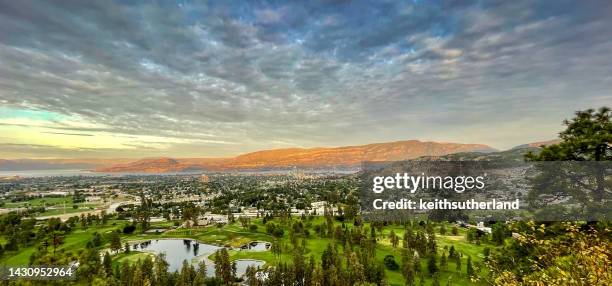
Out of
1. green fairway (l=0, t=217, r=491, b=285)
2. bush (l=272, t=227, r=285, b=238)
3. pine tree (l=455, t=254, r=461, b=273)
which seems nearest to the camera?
pine tree (l=455, t=254, r=461, b=273)

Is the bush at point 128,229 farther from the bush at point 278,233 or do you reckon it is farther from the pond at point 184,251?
the bush at point 278,233

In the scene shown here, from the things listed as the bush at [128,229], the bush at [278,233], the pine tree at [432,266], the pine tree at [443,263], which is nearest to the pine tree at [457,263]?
the pine tree at [443,263]

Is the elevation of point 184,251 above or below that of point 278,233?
below

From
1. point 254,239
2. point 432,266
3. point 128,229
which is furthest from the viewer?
point 128,229

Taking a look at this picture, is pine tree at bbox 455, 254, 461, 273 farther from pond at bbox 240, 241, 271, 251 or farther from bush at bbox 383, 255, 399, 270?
pond at bbox 240, 241, 271, 251

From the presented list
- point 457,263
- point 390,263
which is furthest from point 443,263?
point 390,263

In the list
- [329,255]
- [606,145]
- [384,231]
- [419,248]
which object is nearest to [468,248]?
[419,248]

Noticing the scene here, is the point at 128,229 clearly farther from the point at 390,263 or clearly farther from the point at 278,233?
the point at 390,263

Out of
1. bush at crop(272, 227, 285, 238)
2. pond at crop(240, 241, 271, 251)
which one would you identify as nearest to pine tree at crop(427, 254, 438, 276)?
pond at crop(240, 241, 271, 251)

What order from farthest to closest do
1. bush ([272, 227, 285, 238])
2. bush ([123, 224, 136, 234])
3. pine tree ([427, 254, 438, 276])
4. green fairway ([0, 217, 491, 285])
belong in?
bush ([123, 224, 136, 234]), bush ([272, 227, 285, 238]), green fairway ([0, 217, 491, 285]), pine tree ([427, 254, 438, 276])
